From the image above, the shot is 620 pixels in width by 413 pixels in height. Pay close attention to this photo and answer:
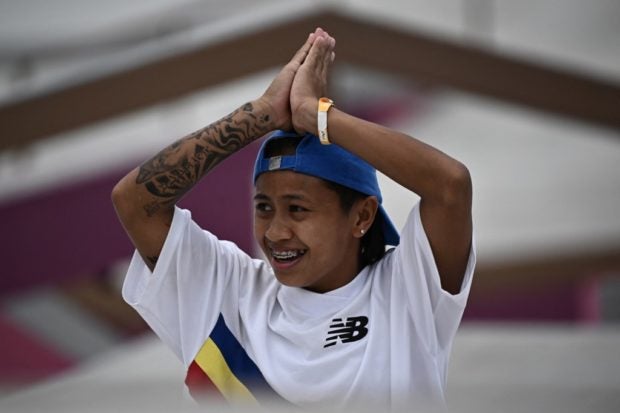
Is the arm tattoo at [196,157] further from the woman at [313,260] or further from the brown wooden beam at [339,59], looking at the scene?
the brown wooden beam at [339,59]

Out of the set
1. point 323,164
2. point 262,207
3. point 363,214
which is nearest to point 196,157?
point 262,207

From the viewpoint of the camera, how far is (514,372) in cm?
383

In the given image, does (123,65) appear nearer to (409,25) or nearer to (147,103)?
(147,103)

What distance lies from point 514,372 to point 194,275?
2.08 meters

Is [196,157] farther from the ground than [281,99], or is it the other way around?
[281,99]

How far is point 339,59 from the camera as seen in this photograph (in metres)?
4.69

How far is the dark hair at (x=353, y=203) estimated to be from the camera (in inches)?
81.5

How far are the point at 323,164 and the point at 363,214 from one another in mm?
168

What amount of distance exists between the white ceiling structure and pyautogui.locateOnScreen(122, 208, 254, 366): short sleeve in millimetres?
4017

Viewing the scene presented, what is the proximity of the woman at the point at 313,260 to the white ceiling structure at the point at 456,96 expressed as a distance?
4.02m

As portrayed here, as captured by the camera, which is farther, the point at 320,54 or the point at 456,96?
the point at 456,96

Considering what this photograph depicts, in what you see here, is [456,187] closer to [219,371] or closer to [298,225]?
[298,225]

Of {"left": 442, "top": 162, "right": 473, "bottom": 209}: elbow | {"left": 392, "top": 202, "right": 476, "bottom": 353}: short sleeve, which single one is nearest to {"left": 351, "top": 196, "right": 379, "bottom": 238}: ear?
{"left": 392, "top": 202, "right": 476, "bottom": 353}: short sleeve

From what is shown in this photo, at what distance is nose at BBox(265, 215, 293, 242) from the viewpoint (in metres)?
2.01
